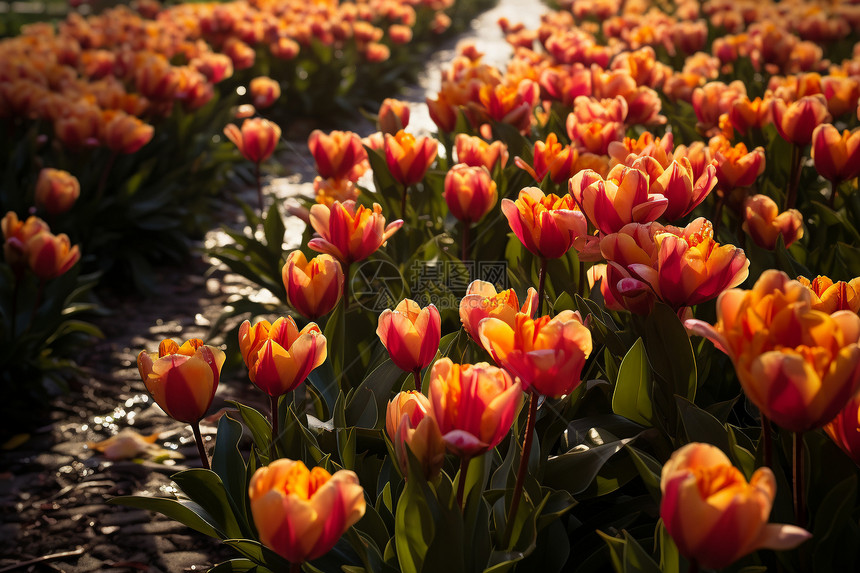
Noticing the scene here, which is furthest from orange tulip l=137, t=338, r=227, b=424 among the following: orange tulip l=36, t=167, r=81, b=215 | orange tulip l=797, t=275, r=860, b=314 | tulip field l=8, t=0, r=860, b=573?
orange tulip l=36, t=167, r=81, b=215

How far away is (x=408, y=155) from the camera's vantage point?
95.2 inches

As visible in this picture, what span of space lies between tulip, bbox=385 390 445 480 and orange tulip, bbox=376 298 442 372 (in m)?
0.16

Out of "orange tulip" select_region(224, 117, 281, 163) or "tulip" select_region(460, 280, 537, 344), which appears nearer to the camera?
"tulip" select_region(460, 280, 537, 344)

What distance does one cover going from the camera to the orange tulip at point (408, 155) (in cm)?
242

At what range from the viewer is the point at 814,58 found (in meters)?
4.53

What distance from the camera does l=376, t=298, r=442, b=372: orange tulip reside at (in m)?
1.42

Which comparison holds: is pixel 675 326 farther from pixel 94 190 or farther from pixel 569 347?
pixel 94 190

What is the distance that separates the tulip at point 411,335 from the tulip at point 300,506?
0.42 metres

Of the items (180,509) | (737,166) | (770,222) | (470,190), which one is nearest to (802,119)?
(737,166)

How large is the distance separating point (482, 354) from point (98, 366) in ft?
7.93

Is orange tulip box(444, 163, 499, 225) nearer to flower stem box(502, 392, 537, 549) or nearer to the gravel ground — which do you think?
flower stem box(502, 392, 537, 549)

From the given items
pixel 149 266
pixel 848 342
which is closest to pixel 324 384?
pixel 848 342

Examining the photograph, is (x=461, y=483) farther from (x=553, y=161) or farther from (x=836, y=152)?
(x=836, y=152)

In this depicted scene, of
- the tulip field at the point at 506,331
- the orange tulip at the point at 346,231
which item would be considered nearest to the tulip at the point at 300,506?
the tulip field at the point at 506,331
